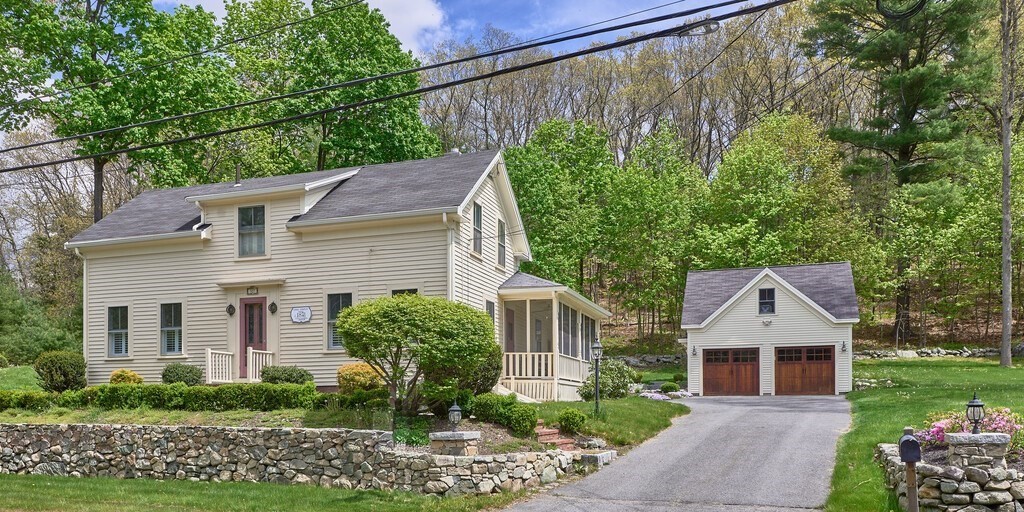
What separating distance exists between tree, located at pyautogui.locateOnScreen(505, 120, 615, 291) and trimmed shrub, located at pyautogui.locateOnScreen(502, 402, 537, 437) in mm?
19181

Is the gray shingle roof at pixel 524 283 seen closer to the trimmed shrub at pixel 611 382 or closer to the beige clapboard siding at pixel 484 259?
the beige clapboard siding at pixel 484 259

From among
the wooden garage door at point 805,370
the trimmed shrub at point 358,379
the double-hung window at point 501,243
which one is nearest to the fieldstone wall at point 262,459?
the trimmed shrub at point 358,379

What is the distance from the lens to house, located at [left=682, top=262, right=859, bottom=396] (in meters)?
29.5

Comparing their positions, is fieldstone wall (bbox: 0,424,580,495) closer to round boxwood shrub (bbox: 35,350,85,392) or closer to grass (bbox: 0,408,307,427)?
grass (bbox: 0,408,307,427)

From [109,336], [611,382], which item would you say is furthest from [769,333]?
[109,336]

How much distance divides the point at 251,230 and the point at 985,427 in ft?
53.1

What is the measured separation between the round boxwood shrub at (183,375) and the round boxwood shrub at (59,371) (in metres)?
2.48

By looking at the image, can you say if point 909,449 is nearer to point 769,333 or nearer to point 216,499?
point 216,499

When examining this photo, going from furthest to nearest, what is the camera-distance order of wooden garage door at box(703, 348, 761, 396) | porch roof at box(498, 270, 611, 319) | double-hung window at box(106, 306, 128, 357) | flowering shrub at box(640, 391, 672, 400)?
1. wooden garage door at box(703, 348, 761, 396)
2. flowering shrub at box(640, 391, 672, 400)
3. double-hung window at box(106, 306, 128, 357)
4. porch roof at box(498, 270, 611, 319)

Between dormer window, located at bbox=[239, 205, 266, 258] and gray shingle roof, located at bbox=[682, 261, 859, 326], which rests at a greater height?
dormer window, located at bbox=[239, 205, 266, 258]

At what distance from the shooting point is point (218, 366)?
2027cm

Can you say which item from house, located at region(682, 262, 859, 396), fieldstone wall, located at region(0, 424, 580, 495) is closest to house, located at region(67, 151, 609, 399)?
fieldstone wall, located at region(0, 424, 580, 495)

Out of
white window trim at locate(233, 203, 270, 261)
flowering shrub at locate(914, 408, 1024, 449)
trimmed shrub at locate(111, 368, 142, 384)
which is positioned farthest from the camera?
white window trim at locate(233, 203, 270, 261)

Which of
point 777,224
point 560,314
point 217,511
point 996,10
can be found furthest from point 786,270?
point 217,511
